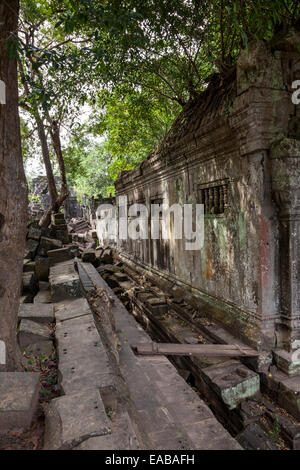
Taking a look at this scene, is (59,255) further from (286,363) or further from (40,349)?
(286,363)

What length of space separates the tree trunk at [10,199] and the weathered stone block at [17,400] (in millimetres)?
467

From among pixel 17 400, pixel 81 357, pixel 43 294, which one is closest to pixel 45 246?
pixel 43 294

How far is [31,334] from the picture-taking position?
3.69 m

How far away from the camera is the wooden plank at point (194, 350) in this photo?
3.95 metres

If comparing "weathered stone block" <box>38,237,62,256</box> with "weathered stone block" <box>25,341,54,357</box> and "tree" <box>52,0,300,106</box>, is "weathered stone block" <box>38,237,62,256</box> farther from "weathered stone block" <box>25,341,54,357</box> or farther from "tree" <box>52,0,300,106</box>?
"weathered stone block" <box>25,341,54,357</box>

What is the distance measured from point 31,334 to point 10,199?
183cm

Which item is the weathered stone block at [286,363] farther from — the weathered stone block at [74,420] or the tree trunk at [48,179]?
the tree trunk at [48,179]

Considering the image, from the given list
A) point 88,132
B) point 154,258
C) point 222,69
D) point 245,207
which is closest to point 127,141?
point 88,132

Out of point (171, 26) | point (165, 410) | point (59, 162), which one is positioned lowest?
point (165, 410)

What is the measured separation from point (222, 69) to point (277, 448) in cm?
566

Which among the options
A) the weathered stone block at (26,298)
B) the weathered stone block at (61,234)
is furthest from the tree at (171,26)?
the weathered stone block at (61,234)

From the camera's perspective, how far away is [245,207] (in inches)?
167

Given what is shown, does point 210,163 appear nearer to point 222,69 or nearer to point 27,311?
point 222,69

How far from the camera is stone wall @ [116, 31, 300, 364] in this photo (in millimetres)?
3859
